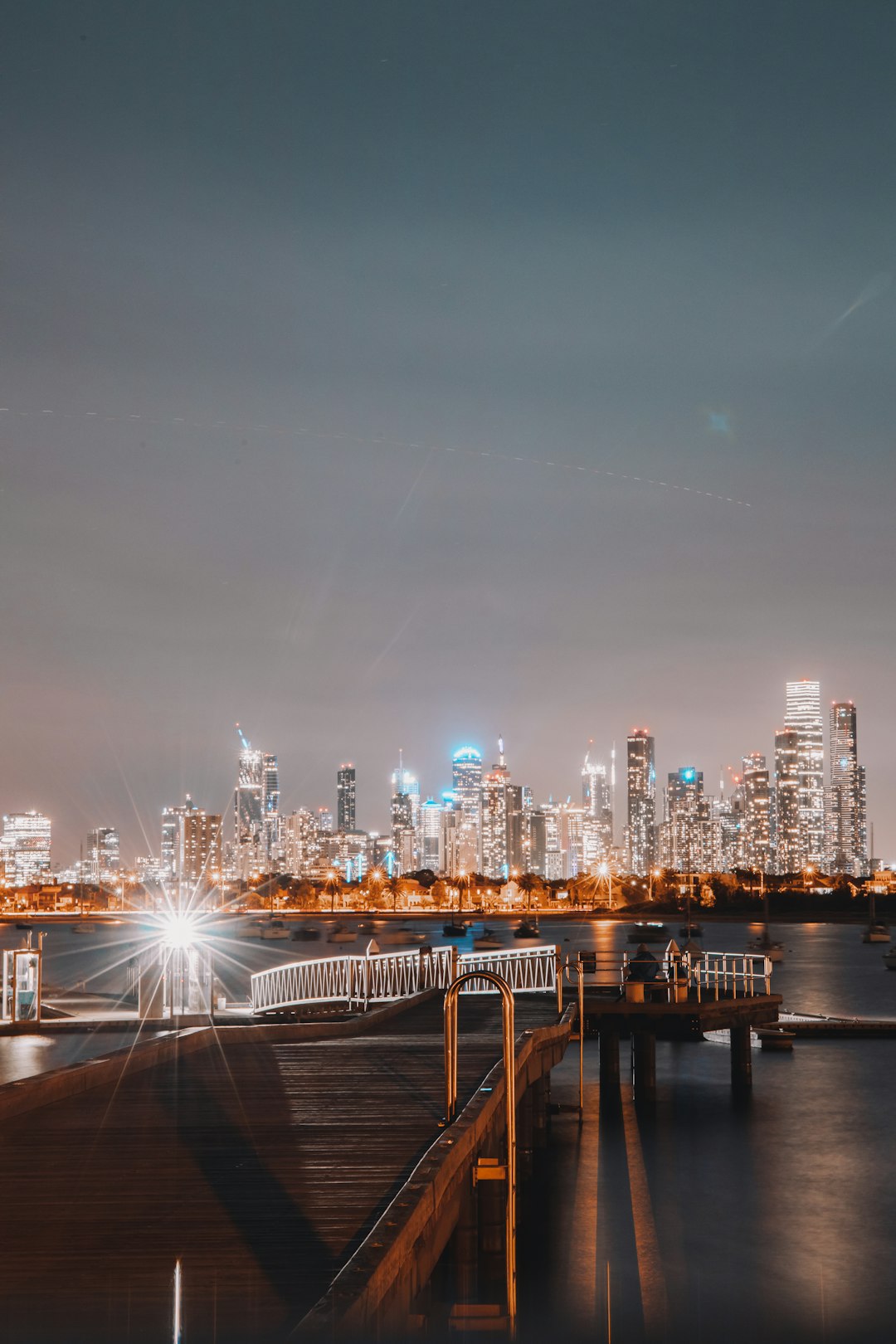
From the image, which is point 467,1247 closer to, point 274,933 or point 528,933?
point 528,933

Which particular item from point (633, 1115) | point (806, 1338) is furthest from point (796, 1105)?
point (806, 1338)

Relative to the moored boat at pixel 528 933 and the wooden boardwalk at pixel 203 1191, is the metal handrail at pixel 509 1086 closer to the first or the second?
the wooden boardwalk at pixel 203 1191

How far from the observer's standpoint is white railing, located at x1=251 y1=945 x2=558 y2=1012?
3005cm

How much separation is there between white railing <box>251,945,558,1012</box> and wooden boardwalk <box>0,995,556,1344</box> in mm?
13228

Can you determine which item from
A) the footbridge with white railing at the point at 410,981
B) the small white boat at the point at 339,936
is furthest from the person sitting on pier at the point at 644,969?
the small white boat at the point at 339,936

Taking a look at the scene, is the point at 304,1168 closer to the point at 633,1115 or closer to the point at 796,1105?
the point at 633,1115

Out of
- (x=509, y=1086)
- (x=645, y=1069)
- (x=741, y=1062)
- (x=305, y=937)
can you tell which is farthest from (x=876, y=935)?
(x=509, y=1086)

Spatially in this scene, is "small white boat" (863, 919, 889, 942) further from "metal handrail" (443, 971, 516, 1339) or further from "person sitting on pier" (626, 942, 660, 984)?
"metal handrail" (443, 971, 516, 1339)

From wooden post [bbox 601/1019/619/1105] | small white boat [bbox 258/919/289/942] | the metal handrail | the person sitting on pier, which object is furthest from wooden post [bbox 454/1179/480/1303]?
small white boat [bbox 258/919/289/942]

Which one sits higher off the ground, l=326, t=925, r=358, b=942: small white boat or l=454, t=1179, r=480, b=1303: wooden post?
l=454, t=1179, r=480, b=1303: wooden post

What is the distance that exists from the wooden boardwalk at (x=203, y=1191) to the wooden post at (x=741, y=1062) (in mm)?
21920

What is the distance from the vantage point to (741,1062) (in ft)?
122

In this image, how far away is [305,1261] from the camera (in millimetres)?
8047

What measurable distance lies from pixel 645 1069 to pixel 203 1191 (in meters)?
26.6
